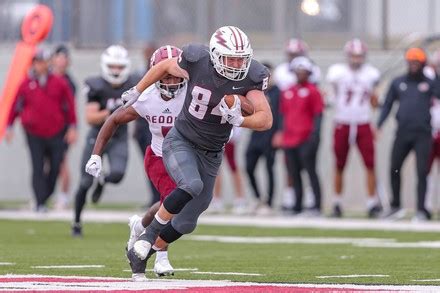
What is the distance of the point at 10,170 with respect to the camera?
22.4m

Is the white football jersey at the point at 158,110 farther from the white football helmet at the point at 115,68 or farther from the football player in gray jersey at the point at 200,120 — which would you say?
the white football helmet at the point at 115,68

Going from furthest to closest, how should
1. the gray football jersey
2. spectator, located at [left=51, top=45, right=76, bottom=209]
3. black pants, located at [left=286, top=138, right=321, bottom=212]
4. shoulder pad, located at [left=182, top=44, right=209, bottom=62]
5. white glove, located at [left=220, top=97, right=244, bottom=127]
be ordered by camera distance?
spectator, located at [left=51, top=45, right=76, bottom=209] → black pants, located at [left=286, top=138, right=321, bottom=212] → shoulder pad, located at [left=182, top=44, right=209, bottom=62] → the gray football jersey → white glove, located at [left=220, top=97, right=244, bottom=127]

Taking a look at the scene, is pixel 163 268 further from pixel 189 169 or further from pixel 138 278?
pixel 189 169

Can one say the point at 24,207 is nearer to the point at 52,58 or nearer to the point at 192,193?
the point at 52,58

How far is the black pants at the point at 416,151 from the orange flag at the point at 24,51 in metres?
4.91

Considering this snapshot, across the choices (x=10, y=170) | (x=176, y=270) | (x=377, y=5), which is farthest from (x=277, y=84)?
(x=176, y=270)

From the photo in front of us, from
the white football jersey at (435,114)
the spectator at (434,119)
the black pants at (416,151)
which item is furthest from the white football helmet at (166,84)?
the white football jersey at (435,114)

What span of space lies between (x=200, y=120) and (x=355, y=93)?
28.7 feet

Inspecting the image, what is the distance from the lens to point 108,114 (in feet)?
45.9

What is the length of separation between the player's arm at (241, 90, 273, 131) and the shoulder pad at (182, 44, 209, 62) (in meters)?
0.40

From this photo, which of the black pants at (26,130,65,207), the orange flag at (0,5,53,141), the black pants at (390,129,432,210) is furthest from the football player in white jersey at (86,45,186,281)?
the orange flag at (0,5,53,141)

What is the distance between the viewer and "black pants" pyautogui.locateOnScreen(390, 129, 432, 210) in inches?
661

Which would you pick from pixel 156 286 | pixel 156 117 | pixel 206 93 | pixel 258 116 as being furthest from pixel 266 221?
pixel 156 286

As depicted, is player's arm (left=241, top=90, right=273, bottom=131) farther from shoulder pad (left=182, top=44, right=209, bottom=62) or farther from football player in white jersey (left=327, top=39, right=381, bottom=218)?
football player in white jersey (left=327, top=39, right=381, bottom=218)
